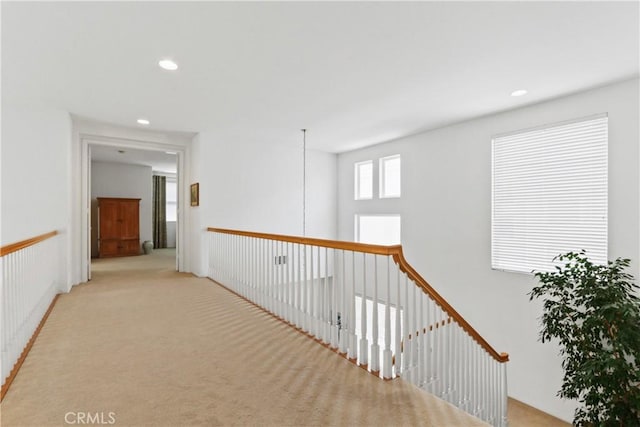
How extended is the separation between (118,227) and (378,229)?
682 centimetres

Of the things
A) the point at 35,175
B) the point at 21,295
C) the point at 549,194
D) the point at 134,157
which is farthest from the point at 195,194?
the point at 549,194

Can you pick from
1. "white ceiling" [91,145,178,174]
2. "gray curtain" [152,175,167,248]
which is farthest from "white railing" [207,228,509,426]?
"gray curtain" [152,175,167,248]

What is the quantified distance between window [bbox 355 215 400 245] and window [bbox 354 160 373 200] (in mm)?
483

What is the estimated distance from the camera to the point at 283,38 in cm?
252

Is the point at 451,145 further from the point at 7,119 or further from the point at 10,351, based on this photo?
the point at 7,119

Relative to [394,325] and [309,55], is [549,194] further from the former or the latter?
[309,55]

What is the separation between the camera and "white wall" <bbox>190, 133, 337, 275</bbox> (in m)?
5.48

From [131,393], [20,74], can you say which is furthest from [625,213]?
[20,74]

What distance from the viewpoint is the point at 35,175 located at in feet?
13.6

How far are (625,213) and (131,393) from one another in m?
4.84

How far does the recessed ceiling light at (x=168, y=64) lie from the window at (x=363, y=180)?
176 inches

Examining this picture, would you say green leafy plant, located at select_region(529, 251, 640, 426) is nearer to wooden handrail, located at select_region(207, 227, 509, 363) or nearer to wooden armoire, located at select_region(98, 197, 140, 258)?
wooden handrail, located at select_region(207, 227, 509, 363)

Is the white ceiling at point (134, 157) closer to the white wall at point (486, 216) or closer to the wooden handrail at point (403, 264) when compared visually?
the white wall at point (486, 216)

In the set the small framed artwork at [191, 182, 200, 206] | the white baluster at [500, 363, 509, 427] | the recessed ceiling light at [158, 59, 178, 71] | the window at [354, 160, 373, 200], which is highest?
the recessed ceiling light at [158, 59, 178, 71]
